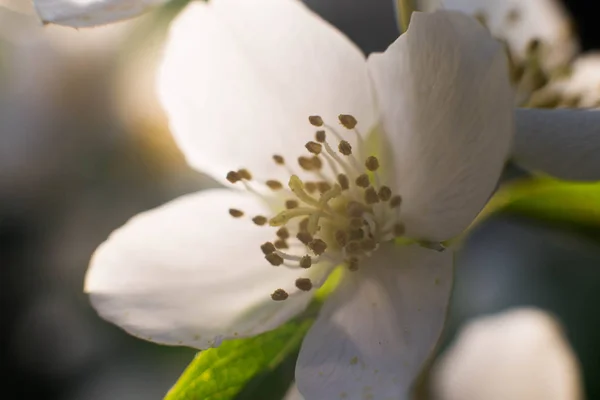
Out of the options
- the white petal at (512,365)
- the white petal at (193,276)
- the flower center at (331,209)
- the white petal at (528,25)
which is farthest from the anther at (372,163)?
the white petal at (512,365)

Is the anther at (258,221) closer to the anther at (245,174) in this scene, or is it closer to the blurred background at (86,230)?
the anther at (245,174)

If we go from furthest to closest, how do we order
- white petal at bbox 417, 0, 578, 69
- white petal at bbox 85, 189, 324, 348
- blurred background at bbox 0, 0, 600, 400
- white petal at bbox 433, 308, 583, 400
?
blurred background at bbox 0, 0, 600, 400
white petal at bbox 433, 308, 583, 400
white petal at bbox 417, 0, 578, 69
white petal at bbox 85, 189, 324, 348

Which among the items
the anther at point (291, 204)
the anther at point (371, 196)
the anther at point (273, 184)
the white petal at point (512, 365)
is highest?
the anther at point (273, 184)

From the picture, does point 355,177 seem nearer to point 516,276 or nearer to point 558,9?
point 558,9

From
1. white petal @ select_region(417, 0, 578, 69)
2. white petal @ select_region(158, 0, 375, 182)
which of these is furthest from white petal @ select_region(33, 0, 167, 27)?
white petal @ select_region(417, 0, 578, 69)

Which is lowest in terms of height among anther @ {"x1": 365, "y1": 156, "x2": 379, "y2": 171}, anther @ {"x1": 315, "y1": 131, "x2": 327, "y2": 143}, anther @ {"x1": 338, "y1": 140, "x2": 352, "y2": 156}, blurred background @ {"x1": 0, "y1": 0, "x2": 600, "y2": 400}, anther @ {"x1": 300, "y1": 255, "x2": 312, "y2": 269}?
blurred background @ {"x1": 0, "y1": 0, "x2": 600, "y2": 400}

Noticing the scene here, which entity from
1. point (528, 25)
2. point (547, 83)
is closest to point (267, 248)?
point (547, 83)

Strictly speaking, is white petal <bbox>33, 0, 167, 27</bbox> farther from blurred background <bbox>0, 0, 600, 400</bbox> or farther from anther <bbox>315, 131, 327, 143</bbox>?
blurred background <bbox>0, 0, 600, 400</bbox>
